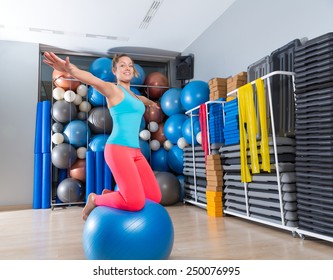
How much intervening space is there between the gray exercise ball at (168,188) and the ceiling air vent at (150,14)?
7.52ft

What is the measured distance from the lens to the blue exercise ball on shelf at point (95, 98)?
4676 millimetres

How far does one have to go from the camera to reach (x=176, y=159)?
4.69 meters

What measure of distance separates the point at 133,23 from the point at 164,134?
5.91ft

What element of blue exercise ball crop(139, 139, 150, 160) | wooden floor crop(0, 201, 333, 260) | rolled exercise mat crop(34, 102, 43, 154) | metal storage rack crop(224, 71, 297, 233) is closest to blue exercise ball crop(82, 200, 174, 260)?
wooden floor crop(0, 201, 333, 260)

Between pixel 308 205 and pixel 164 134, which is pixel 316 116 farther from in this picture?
pixel 164 134

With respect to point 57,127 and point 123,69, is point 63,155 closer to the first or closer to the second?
point 57,127

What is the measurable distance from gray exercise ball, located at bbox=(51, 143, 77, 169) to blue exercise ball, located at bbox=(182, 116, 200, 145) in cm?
177

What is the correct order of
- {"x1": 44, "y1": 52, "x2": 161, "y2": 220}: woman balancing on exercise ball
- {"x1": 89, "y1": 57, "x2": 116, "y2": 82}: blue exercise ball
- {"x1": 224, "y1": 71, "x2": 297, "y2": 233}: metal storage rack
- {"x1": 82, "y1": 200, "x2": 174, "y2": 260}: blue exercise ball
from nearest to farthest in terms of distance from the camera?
{"x1": 82, "y1": 200, "x2": 174, "y2": 260}: blue exercise ball
{"x1": 44, "y1": 52, "x2": 161, "y2": 220}: woman balancing on exercise ball
{"x1": 224, "y1": 71, "x2": 297, "y2": 233}: metal storage rack
{"x1": 89, "y1": 57, "x2": 116, "y2": 82}: blue exercise ball

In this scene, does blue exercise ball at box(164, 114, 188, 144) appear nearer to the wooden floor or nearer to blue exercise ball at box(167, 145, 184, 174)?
blue exercise ball at box(167, 145, 184, 174)

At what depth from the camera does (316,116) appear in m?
2.23

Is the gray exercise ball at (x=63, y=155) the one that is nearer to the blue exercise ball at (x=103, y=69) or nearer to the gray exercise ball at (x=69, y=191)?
the gray exercise ball at (x=69, y=191)

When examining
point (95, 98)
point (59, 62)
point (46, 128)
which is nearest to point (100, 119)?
point (95, 98)

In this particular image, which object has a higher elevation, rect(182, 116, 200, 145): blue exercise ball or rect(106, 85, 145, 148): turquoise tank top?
rect(182, 116, 200, 145): blue exercise ball

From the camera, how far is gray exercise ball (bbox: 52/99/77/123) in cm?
451
